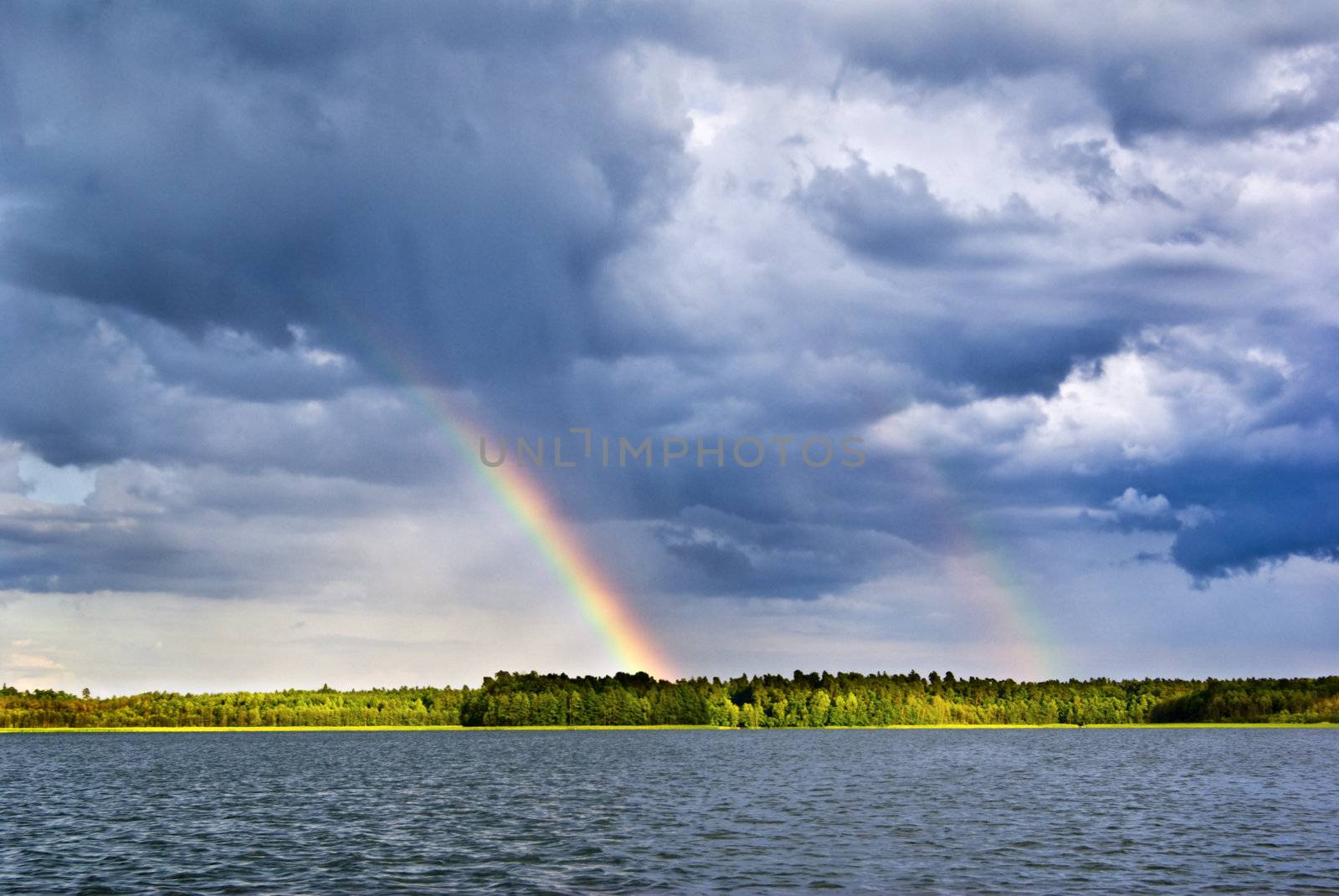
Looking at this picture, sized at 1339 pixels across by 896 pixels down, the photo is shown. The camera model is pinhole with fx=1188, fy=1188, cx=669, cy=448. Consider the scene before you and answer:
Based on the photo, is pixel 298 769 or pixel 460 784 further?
pixel 298 769

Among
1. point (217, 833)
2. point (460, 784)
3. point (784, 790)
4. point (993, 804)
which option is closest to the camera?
point (217, 833)

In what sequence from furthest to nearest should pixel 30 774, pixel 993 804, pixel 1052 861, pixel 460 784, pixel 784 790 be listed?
1. pixel 30 774
2. pixel 460 784
3. pixel 784 790
4. pixel 993 804
5. pixel 1052 861

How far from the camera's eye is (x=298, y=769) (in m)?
165

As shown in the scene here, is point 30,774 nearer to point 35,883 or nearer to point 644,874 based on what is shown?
point 35,883

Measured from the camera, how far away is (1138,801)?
99812 mm

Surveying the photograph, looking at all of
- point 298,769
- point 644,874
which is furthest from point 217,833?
point 298,769

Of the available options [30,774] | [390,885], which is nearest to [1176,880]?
[390,885]

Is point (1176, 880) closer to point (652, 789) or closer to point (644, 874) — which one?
point (644, 874)

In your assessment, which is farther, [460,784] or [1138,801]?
[460,784]

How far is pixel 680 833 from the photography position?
73125 mm

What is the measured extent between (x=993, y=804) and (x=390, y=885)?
59.1m

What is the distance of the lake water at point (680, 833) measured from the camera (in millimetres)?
53469

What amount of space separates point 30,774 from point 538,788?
83.5 meters

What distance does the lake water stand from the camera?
53.5m
